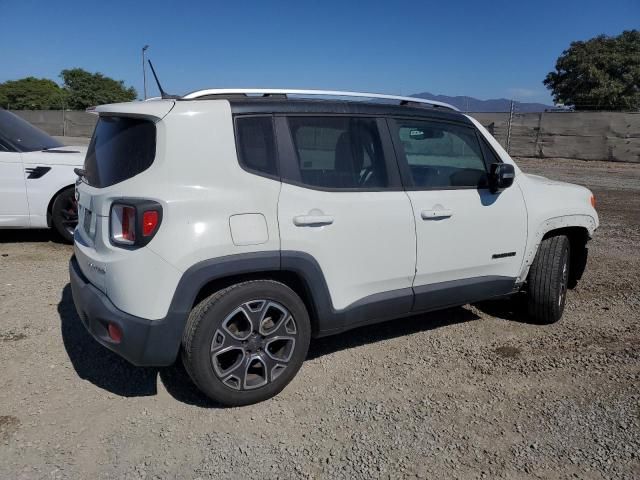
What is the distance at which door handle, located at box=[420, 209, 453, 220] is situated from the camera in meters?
3.62

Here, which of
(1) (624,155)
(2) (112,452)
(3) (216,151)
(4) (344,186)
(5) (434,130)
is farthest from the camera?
(1) (624,155)

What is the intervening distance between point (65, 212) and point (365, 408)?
189 inches

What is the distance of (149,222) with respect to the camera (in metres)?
2.81

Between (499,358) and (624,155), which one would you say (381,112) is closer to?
(499,358)

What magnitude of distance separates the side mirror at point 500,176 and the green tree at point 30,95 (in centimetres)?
6851

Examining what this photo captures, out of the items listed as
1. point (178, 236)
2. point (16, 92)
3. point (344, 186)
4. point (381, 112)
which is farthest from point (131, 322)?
point (16, 92)

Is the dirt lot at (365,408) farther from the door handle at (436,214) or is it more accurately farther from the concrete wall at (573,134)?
the concrete wall at (573,134)

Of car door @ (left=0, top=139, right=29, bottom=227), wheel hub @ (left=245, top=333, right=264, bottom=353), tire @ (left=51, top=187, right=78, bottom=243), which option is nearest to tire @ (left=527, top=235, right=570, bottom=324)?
wheel hub @ (left=245, top=333, right=264, bottom=353)

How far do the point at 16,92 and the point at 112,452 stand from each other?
254 feet

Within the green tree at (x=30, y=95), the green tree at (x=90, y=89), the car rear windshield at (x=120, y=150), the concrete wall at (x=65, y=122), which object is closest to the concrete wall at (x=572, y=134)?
the car rear windshield at (x=120, y=150)

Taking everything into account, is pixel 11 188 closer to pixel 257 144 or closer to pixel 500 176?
pixel 257 144

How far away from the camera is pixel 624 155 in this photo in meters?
18.6

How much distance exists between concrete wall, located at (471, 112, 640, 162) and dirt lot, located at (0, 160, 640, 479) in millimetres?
16141

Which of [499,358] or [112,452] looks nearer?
[112,452]
